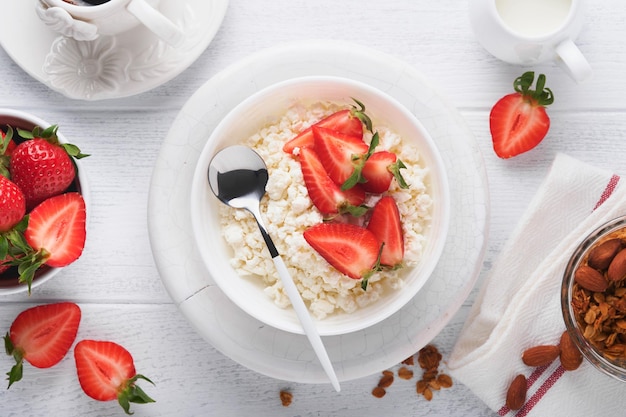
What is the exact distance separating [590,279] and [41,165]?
94 centimetres

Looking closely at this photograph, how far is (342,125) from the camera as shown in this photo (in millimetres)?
1136

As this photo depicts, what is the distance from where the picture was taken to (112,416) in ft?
4.43

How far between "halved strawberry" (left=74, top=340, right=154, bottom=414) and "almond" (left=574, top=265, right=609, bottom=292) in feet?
2.63

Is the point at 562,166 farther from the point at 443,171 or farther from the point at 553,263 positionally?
the point at 443,171

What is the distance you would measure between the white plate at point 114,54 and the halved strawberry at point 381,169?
401mm

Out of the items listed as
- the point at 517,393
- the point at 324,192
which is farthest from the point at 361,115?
the point at 517,393

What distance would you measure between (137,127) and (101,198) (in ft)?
0.50

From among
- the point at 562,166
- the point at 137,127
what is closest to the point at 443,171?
the point at 562,166

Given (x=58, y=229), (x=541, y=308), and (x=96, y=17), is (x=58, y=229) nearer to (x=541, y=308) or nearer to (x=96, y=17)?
(x=96, y=17)

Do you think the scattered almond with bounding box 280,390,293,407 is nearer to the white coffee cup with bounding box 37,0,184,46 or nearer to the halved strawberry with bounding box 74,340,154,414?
the halved strawberry with bounding box 74,340,154,414

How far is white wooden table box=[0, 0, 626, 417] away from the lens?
1.33 meters

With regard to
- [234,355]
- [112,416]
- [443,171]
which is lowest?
[112,416]

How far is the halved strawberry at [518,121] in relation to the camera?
4.26ft

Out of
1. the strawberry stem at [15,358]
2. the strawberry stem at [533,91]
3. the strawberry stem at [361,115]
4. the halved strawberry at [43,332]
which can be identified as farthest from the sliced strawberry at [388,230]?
the strawberry stem at [15,358]
